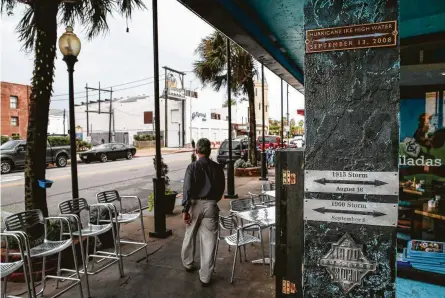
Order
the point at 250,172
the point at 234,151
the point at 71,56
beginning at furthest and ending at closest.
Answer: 1. the point at 234,151
2. the point at 250,172
3. the point at 71,56

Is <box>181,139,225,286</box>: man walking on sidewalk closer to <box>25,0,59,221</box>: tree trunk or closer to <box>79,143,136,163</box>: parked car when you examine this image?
<box>25,0,59,221</box>: tree trunk

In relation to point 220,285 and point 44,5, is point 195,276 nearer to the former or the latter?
point 220,285

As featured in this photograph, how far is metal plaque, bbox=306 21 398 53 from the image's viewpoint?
2189mm

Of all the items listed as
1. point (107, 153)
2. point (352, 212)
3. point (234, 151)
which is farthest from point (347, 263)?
point (107, 153)

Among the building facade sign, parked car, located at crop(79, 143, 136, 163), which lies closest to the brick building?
parked car, located at crop(79, 143, 136, 163)

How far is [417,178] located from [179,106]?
39646 mm

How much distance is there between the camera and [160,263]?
16.1 feet

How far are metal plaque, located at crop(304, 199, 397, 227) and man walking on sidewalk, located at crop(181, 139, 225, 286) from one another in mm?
2072

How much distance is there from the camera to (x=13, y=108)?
32.6 m

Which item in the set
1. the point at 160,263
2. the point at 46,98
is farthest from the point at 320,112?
the point at 46,98

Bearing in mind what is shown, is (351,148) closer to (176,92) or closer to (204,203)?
(204,203)

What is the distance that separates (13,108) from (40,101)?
32941 mm

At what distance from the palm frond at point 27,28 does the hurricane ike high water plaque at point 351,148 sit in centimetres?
589

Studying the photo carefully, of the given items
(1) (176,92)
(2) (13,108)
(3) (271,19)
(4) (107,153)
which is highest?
(1) (176,92)
